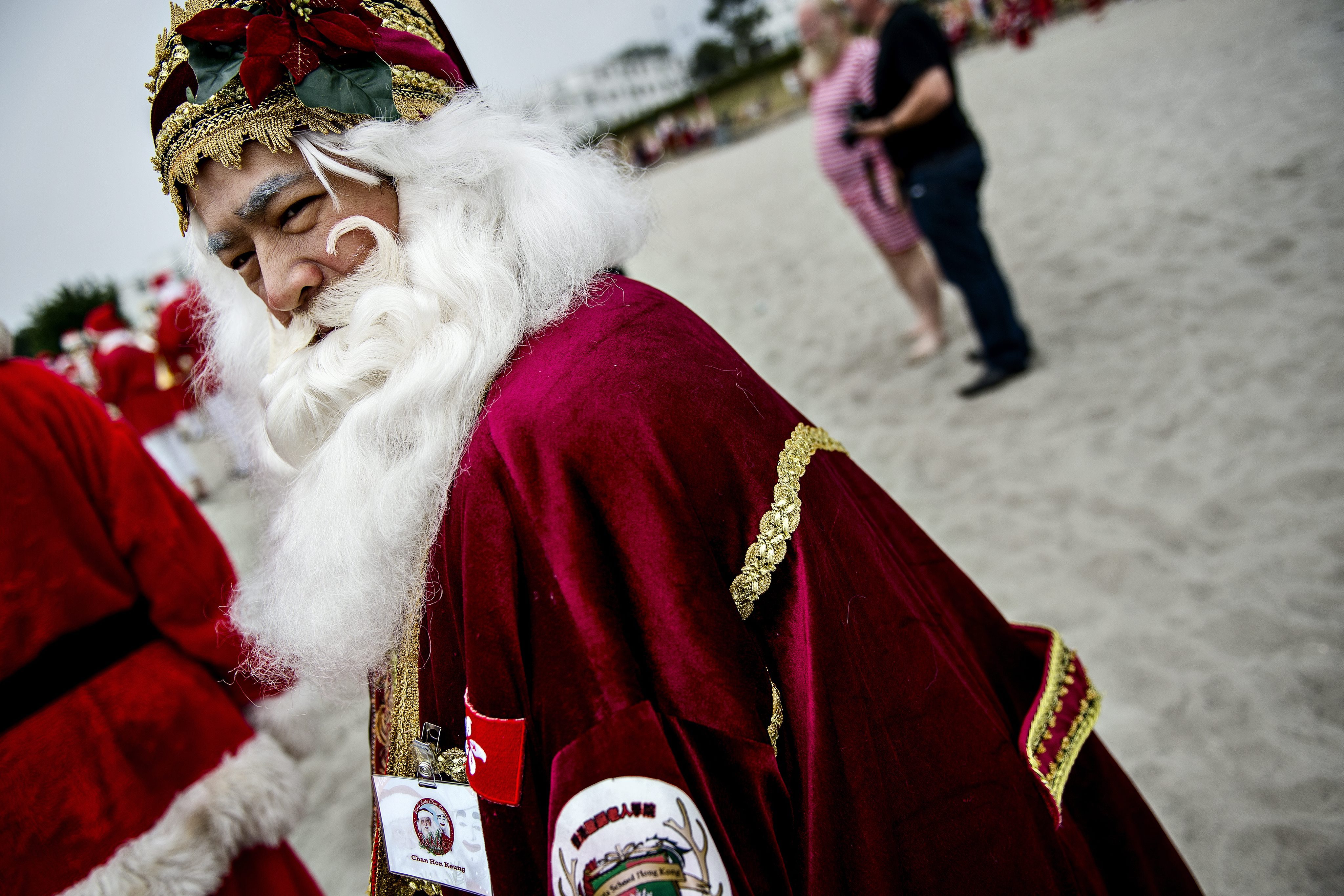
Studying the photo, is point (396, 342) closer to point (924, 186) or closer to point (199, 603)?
point (199, 603)

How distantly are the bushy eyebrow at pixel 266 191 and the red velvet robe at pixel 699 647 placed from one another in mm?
382

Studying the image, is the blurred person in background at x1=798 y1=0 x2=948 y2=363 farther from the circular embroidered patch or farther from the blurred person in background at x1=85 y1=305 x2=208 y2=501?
the blurred person in background at x1=85 y1=305 x2=208 y2=501

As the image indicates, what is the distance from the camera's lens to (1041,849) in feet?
2.97

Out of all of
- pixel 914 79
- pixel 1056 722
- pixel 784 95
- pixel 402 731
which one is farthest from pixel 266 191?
pixel 784 95

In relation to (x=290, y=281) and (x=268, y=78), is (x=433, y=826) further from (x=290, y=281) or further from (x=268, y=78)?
(x=268, y=78)

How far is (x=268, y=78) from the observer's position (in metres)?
0.95

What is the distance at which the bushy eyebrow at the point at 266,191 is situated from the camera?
3.19 feet

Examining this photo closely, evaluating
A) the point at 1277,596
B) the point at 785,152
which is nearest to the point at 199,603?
the point at 1277,596

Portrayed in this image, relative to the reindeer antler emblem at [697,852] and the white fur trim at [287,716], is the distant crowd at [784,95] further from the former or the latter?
the reindeer antler emblem at [697,852]

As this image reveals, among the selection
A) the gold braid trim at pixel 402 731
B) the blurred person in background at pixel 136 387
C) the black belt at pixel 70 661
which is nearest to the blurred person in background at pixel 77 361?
the blurred person in background at pixel 136 387

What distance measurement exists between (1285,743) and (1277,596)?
560 millimetres

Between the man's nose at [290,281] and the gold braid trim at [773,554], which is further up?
the man's nose at [290,281]

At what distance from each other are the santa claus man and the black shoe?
3.08 metres

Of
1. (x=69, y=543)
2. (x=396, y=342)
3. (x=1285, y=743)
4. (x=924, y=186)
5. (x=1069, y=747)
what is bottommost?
(x=1285, y=743)
